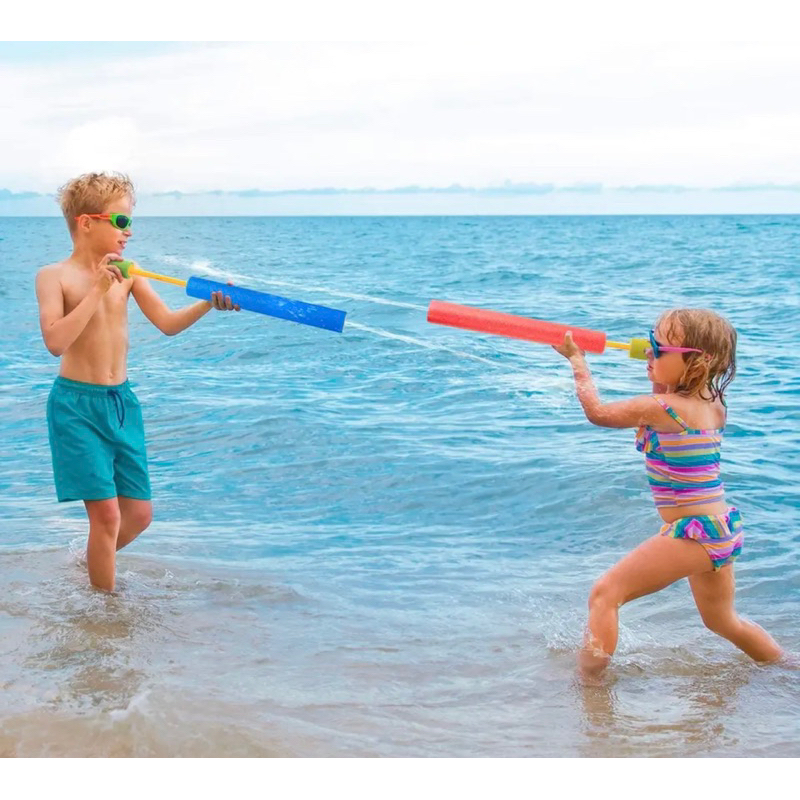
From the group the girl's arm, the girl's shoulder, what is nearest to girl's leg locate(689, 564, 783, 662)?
the girl's shoulder

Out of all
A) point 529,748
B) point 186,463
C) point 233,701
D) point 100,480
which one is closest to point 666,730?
point 529,748

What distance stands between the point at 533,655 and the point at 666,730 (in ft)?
2.45

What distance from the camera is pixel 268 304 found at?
400 centimetres

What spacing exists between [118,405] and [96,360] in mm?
213

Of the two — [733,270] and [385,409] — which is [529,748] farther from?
[733,270]

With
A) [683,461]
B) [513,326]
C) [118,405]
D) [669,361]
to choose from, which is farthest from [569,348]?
[118,405]

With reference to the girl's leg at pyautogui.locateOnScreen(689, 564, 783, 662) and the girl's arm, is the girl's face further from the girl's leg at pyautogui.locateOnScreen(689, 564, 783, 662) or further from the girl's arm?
the girl's leg at pyautogui.locateOnScreen(689, 564, 783, 662)

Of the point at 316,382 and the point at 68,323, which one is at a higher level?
the point at 68,323

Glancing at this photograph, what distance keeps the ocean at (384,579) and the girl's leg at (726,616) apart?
11 centimetres

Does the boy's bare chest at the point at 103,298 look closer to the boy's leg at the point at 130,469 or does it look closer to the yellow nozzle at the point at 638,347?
the boy's leg at the point at 130,469

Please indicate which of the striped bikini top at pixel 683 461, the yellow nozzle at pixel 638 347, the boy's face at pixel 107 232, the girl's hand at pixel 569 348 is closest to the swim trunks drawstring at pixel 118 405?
the boy's face at pixel 107 232

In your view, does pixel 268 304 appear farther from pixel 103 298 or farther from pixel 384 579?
pixel 384 579

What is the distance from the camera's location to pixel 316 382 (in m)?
10.8

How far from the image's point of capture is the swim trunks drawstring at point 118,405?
442cm
